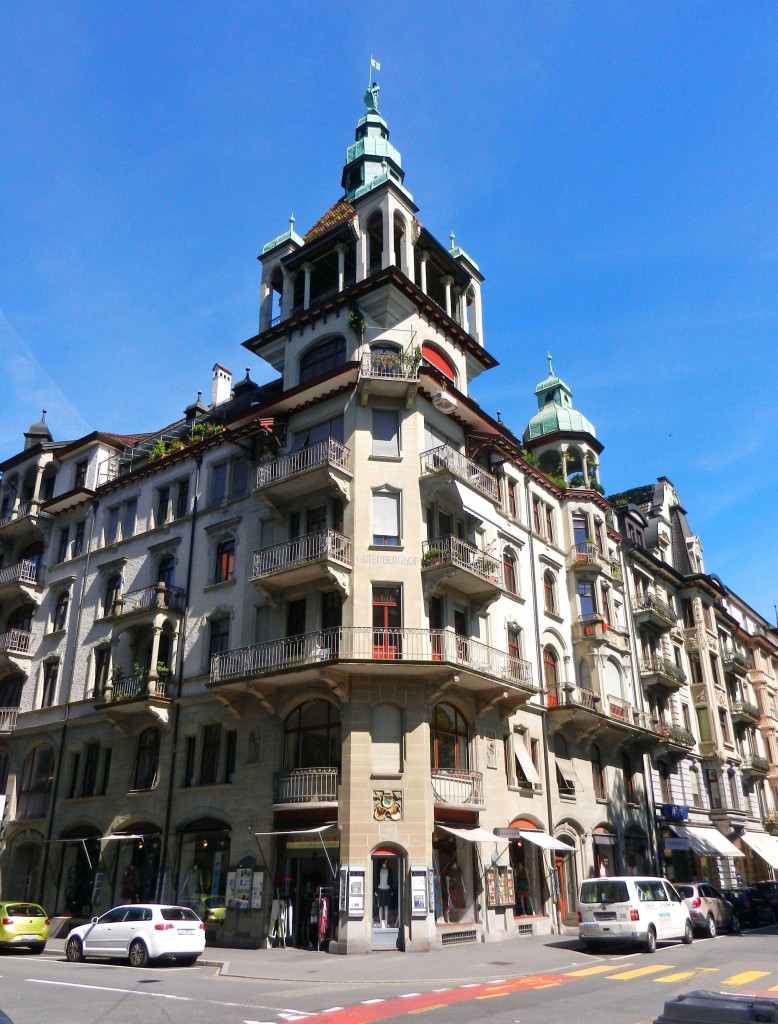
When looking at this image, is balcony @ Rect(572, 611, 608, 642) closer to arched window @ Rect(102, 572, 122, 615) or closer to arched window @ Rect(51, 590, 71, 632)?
arched window @ Rect(102, 572, 122, 615)

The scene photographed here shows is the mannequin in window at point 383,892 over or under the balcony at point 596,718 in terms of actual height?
under

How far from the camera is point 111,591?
3622cm

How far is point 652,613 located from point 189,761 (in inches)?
972

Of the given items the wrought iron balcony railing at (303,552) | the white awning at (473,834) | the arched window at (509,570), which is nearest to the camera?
the white awning at (473,834)

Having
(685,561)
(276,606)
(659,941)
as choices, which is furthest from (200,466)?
(685,561)

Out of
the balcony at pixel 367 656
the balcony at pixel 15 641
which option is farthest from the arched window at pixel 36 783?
the balcony at pixel 367 656

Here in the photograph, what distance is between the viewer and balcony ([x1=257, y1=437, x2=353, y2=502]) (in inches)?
1083

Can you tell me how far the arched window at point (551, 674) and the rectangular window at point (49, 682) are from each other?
842 inches

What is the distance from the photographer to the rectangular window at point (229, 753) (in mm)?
27742

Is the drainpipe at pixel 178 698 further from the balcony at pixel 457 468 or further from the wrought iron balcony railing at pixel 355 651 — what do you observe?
the balcony at pixel 457 468

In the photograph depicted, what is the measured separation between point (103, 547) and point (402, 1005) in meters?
28.2

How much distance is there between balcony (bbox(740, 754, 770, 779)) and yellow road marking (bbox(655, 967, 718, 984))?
3537 cm

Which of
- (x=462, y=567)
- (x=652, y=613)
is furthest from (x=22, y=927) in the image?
(x=652, y=613)

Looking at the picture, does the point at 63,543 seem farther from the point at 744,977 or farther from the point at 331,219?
the point at 744,977
